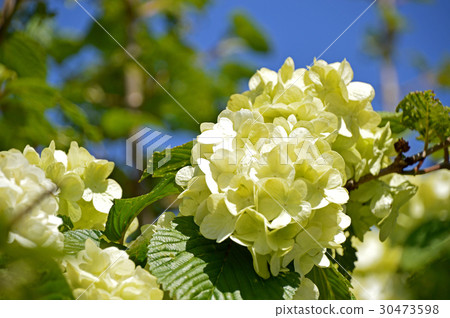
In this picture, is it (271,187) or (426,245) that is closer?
(271,187)

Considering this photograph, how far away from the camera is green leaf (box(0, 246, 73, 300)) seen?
35 centimetres

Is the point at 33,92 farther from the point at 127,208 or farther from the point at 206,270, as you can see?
the point at 206,270

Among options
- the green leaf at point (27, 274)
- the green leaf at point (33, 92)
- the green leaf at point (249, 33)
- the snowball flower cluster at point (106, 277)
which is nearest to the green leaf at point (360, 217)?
the snowball flower cluster at point (106, 277)

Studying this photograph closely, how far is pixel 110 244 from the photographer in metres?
0.70

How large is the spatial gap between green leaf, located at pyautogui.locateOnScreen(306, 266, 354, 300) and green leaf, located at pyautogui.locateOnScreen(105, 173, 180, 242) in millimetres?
237

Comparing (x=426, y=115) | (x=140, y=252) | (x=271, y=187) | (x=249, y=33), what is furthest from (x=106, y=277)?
(x=249, y=33)

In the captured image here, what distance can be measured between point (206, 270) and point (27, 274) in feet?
0.88

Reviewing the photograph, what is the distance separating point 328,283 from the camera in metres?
0.71

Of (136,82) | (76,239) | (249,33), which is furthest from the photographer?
(249,33)

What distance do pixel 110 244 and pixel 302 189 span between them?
29cm

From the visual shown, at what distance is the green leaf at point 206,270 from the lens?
583 mm

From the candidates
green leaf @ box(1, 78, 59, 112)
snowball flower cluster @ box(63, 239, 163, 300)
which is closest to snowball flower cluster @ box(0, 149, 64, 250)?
snowball flower cluster @ box(63, 239, 163, 300)

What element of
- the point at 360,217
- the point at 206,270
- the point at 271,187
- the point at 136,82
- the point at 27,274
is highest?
the point at 136,82
